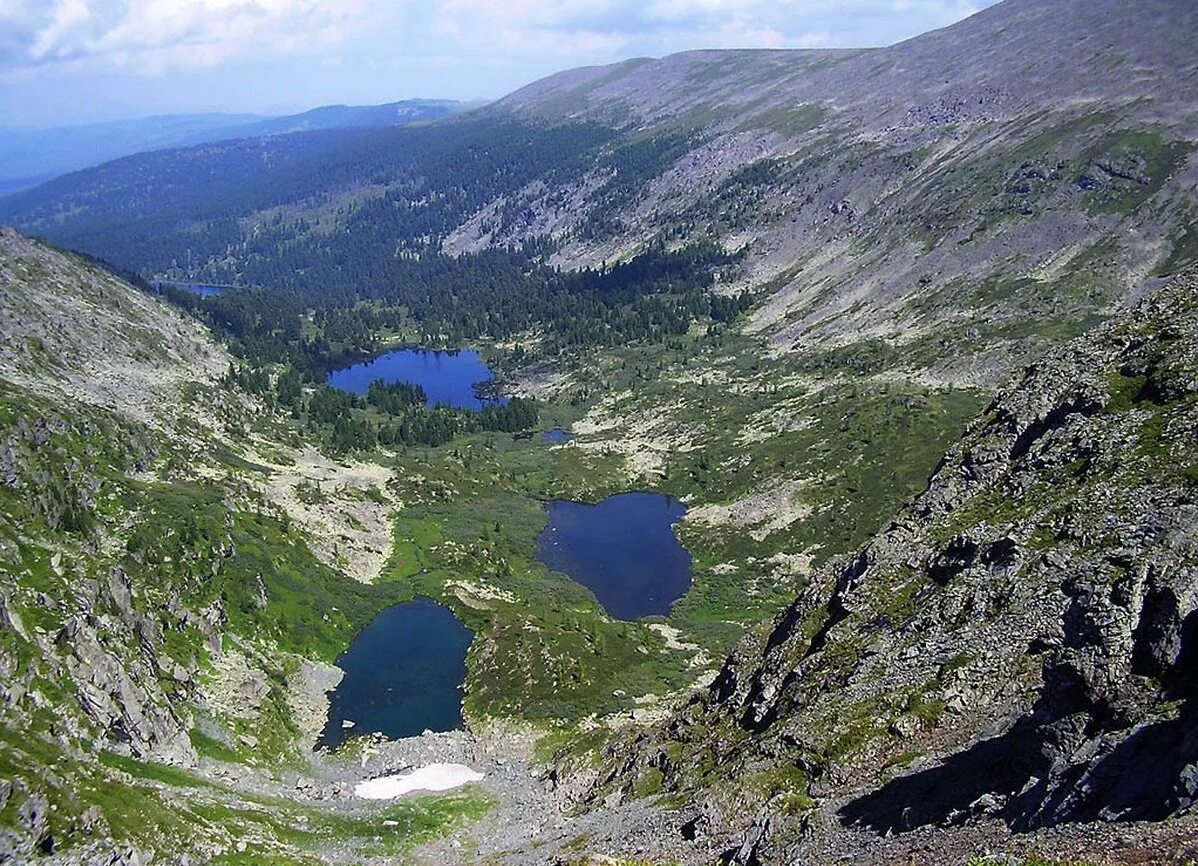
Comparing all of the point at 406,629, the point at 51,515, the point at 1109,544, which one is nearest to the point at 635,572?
the point at 406,629

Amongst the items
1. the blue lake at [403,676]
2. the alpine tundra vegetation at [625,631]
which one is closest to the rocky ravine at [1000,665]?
the alpine tundra vegetation at [625,631]

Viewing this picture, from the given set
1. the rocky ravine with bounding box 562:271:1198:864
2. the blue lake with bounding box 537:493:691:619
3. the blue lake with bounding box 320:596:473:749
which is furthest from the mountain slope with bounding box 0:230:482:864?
the blue lake with bounding box 537:493:691:619

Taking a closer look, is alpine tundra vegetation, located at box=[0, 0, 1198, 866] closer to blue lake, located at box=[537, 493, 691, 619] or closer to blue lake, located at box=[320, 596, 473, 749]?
blue lake, located at box=[320, 596, 473, 749]

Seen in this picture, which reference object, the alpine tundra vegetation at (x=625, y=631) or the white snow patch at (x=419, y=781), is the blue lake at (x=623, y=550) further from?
the white snow patch at (x=419, y=781)

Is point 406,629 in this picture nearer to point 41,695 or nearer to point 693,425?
point 41,695

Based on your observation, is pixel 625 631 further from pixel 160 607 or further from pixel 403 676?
pixel 160 607
